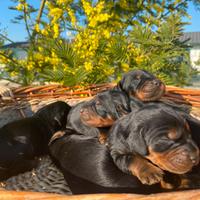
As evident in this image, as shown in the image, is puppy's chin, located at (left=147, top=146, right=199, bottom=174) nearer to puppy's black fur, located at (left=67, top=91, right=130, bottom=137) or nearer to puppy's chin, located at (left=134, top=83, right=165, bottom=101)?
puppy's black fur, located at (left=67, top=91, right=130, bottom=137)

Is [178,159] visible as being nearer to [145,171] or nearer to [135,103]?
[145,171]

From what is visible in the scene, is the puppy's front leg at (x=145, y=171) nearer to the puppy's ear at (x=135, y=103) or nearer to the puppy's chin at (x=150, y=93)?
the puppy's ear at (x=135, y=103)

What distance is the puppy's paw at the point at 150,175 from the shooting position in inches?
48.5

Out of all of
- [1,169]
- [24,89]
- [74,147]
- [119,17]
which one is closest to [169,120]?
[74,147]

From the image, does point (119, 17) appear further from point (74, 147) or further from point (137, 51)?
point (74, 147)

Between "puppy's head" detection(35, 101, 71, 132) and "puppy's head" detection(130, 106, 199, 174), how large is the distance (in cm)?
106

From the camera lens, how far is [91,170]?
4.93ft

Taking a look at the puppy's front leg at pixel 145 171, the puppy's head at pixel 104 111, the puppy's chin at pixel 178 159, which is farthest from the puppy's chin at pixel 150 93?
the puppy's chin at pixel 178 159

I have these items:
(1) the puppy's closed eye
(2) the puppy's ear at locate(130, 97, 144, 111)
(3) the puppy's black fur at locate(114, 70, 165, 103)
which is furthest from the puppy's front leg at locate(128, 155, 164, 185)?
(3) the puppy's black fur at locate(114, 70, 165, 103)

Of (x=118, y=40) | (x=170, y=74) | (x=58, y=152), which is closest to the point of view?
(x=58, y=152)

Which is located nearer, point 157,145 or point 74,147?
point 157,145

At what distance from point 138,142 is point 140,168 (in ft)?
0.32

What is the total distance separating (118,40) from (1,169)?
5.96 feet

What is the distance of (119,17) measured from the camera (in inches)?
149
